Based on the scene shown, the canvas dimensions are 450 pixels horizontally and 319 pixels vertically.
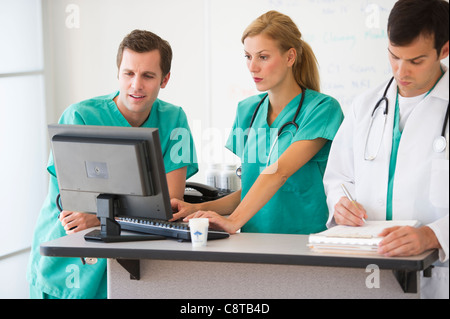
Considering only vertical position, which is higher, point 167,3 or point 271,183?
point 167,3

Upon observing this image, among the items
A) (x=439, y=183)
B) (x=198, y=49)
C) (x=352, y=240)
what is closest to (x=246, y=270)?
(x=352, y=240)

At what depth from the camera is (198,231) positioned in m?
1.66

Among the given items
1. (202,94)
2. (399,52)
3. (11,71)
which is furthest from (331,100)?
(11,71)

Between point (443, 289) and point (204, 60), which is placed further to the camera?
point (204, 60)

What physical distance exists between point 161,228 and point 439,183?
0.81m

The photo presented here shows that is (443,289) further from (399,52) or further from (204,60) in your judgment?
(204,60)

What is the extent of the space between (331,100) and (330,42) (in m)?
1.41

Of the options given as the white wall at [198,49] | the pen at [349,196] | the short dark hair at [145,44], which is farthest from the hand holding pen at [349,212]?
the white wall at [198,49]

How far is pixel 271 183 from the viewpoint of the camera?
1994 mm

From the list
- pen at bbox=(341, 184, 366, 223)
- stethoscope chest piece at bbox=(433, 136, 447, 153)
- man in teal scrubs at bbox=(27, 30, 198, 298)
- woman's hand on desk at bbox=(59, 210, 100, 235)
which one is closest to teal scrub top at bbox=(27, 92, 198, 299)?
man in teal scrubs at bbox=(27, 30, 198, 298)

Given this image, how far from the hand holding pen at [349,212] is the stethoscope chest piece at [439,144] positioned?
0.27 metres

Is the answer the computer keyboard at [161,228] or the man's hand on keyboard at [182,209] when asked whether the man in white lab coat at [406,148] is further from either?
the man's hand on keyboard at [182,209]

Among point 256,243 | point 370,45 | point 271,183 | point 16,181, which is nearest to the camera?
point 256,243

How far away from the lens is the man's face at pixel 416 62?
159cm
